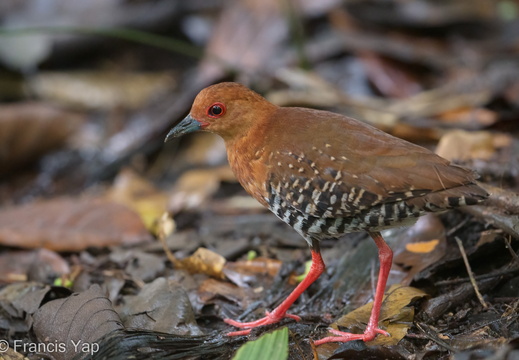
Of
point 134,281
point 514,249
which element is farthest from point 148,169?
point 514,249

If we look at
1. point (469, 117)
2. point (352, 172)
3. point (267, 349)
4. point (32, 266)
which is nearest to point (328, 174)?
point (352, 172)

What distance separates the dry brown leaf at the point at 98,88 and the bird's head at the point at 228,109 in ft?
17.7

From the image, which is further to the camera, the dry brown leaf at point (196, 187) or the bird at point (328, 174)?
the dry brown leaf at point (196, 187)

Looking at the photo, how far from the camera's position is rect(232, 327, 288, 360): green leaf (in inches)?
125

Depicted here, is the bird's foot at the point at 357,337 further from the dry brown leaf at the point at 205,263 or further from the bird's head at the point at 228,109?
the bird's head at the point at 228,109

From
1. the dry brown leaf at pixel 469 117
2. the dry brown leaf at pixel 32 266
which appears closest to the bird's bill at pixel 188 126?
the dry brown leaf at pixel 32 266

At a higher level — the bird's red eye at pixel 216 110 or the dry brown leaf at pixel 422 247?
the bird's red eye at pixel 216 110

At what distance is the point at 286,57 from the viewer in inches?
361

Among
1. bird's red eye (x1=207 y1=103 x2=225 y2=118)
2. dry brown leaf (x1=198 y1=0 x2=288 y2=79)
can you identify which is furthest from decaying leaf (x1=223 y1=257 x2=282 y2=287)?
dry brown leaf (x1=198 y1=0 x2=288 y2=79)

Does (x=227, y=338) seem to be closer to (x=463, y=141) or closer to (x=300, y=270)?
(x=300, y=270)

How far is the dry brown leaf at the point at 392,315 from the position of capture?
400 cm

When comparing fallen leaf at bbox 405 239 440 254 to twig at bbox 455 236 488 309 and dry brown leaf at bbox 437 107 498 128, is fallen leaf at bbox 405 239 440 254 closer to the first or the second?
twig at bbox 455 236 488 309

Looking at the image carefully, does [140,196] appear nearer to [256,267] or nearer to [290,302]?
[256,267]

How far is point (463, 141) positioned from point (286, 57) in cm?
381
